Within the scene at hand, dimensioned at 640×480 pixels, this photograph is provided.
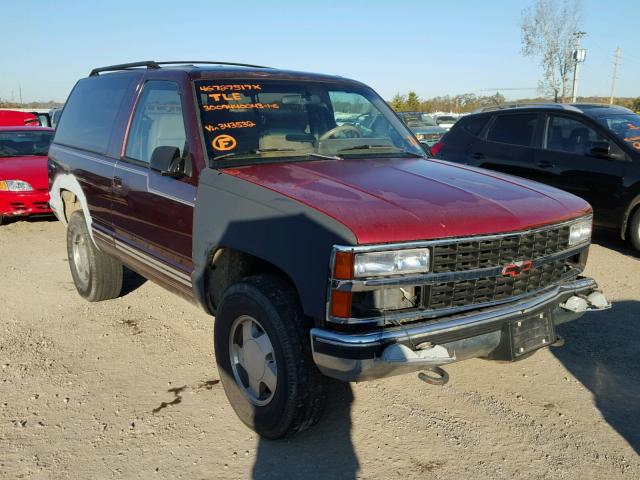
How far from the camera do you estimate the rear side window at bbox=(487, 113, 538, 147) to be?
294 inches

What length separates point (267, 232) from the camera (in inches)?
113

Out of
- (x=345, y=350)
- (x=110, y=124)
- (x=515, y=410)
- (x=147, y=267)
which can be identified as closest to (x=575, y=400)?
(x=515, y=410)

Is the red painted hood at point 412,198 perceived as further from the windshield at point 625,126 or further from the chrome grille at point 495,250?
the windshield at point 625,126

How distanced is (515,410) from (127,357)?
269 cm

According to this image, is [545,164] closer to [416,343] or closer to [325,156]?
[325,156]

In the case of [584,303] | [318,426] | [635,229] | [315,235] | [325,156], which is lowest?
[318,426]

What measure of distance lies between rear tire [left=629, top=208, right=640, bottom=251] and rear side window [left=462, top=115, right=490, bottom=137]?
7.69 ft

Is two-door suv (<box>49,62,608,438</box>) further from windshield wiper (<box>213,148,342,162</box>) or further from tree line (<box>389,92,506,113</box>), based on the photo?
tree line (<box>389,92,506,113</box>)

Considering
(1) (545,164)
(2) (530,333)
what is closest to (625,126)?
(1) (545,164)

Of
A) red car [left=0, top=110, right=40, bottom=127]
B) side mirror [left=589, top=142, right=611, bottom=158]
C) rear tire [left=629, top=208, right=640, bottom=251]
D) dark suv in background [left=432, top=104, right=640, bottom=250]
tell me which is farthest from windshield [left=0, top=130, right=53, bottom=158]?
rear tire [left=629, top=208, right=640, bottom=251]

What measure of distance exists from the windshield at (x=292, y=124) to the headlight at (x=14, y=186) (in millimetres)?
5985

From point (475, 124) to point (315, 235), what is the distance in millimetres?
6167

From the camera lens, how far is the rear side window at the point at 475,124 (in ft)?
26.3

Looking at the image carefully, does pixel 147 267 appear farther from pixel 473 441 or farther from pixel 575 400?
pixel 575 400
